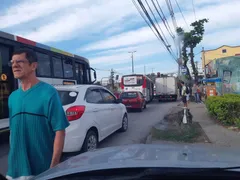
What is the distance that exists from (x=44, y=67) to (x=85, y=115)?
4512 millimetres

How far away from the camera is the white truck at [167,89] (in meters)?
27.9

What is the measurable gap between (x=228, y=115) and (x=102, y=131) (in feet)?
17.2

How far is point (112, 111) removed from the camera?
7.50 metres

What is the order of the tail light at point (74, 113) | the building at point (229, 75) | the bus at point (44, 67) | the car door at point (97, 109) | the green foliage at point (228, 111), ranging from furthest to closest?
the building at point (229, 75) < the green foliage at point (228, 111) < the bus at point (44, 67) < the car door at point (97, 109) < the tail light at point (74, 113)

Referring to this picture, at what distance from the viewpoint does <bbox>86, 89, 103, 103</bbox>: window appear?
615cm

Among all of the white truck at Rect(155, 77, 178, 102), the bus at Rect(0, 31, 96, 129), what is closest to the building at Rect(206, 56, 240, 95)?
the white truck at Rect(155, 77, 178, 102)

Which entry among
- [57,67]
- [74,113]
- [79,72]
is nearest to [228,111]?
[74,113]

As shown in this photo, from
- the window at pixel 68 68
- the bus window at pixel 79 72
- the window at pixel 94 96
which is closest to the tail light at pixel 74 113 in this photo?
the window at pixel 94 96

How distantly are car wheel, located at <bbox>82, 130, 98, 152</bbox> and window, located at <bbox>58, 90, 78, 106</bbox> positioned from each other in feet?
2.96

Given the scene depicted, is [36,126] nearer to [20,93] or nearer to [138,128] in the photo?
[20,93]

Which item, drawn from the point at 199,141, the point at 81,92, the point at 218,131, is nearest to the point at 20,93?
the point at 81,92

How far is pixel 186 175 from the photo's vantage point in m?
1.67

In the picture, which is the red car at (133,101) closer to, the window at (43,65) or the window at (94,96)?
the window at (43,65)

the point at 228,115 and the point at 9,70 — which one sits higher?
the point at 9,70
